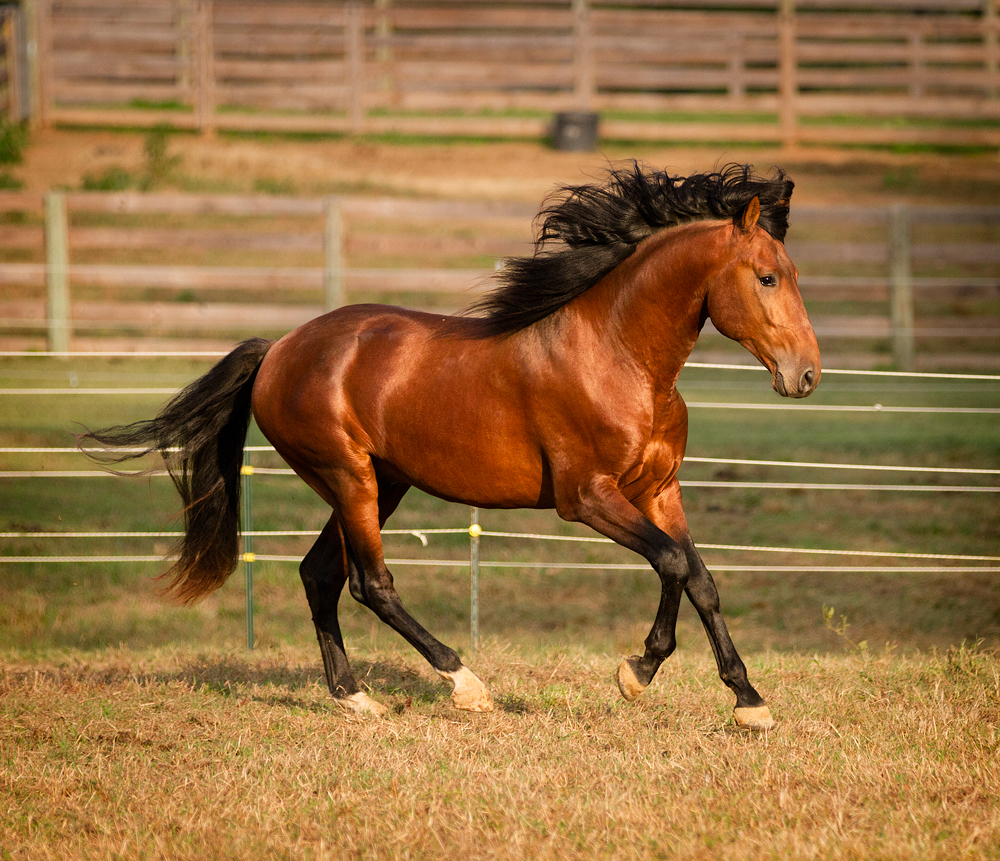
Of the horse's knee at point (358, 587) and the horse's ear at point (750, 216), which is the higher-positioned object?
the horse's ear at point (750, 216)

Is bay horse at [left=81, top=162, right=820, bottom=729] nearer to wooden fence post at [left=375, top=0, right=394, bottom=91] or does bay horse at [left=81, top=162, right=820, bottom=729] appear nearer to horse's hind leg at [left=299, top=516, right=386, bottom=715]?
horse's hind leg at [left=299, top=516, right=386, bottom=715]

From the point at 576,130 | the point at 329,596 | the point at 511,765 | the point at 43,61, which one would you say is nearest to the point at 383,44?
the point at 576,130

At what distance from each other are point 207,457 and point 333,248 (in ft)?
27.6

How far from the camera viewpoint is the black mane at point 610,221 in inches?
169

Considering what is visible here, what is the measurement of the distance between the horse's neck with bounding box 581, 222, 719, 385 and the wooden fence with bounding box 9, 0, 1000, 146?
16.5 metres

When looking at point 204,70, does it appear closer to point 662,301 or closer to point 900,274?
point 900,274

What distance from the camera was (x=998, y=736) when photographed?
4203 millimetres

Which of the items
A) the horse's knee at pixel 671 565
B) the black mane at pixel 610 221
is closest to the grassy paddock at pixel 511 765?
the horse's knee at pixel 671 565

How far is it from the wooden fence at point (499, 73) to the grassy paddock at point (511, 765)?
16.3 m

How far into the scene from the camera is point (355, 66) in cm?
1992

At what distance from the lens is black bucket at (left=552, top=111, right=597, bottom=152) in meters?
19.3

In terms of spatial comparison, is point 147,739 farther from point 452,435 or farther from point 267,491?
point 267,491

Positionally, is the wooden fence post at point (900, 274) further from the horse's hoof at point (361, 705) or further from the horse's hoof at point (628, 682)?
the horse's hoof at point (361, 705)

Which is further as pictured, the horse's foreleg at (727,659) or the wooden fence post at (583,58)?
the wooden fence post at (583,58)
